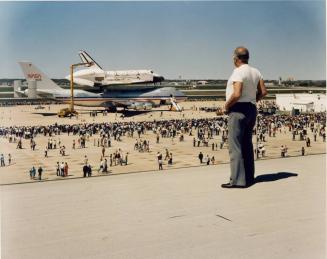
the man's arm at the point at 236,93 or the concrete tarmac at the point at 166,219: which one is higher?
the man's arm at the point at 236,93

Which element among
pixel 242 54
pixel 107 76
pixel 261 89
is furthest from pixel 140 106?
pixel 242 54

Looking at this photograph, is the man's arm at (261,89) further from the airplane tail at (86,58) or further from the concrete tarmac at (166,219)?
the airplane tail at (86,58)

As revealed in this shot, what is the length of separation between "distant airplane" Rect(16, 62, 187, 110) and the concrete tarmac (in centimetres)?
7188

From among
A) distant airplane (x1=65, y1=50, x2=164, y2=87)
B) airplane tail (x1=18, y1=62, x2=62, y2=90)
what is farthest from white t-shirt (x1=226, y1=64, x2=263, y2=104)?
distant airplane (x1=65, y1=50, x2=164, y2=87)

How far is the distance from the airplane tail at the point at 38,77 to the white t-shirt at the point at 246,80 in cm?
7819

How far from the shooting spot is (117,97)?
253 feet

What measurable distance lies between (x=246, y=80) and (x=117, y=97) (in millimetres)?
72960

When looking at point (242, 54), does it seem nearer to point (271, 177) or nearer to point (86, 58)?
point (271, 177)

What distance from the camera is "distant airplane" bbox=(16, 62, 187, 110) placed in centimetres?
7681

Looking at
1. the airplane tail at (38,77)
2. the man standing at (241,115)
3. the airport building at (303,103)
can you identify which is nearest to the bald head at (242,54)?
the man standing at (241,115)

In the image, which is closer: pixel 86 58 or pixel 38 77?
pixel 38 77

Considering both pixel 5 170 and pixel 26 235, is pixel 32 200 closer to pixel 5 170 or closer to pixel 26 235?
pixel 26 235

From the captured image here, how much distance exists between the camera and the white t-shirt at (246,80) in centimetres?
Result: 491

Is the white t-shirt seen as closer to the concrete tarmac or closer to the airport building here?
the concrete tarmac
